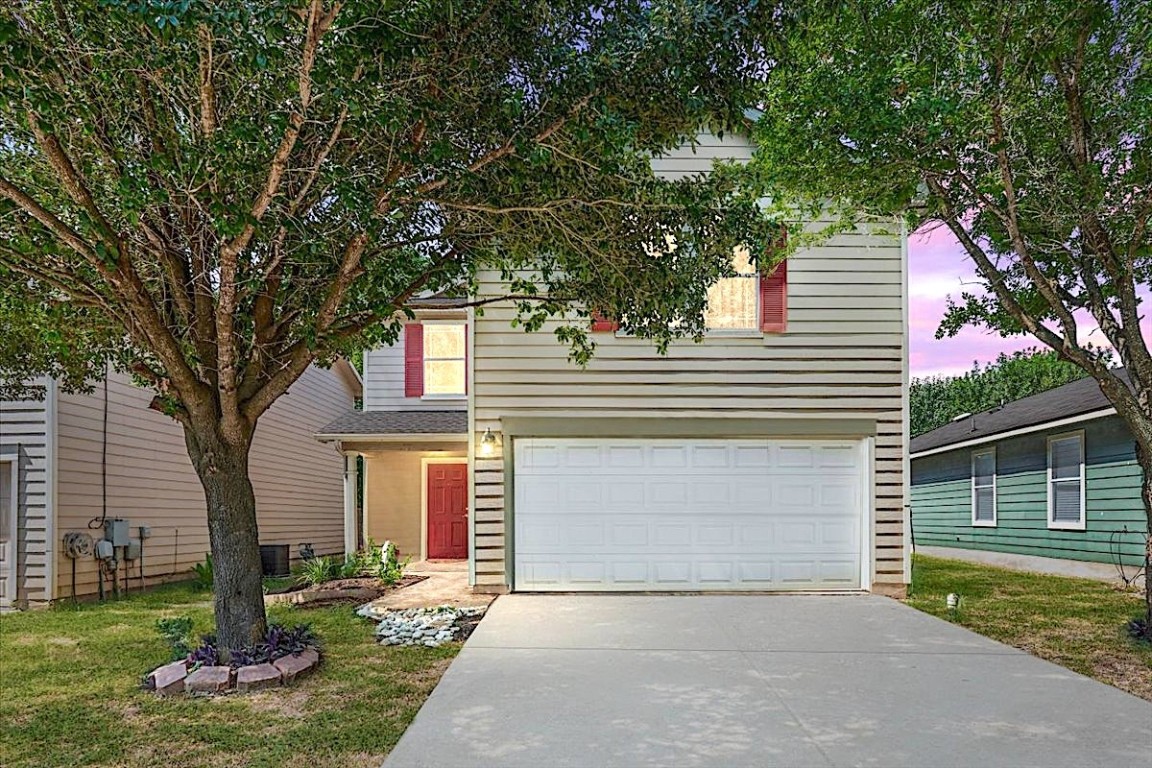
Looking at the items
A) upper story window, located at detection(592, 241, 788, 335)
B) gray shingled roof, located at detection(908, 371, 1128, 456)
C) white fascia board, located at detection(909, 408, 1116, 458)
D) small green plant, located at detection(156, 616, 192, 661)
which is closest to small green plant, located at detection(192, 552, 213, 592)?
small green plant, located at detection(156, 616, 192, 661)

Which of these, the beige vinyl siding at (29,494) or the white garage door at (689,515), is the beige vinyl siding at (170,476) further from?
the white garage door at (689,515)

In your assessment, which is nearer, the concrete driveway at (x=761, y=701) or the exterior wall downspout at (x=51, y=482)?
the concrete driveway at (x=761, y=701)

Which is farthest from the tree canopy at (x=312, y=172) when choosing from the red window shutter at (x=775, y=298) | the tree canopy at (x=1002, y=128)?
the red window shutter at (x=775, y=298)

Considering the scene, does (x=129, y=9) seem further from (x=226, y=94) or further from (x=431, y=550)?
(x=431, y=550)

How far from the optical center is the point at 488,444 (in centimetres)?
952

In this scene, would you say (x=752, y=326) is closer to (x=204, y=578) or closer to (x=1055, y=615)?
(x=1055, y=615)

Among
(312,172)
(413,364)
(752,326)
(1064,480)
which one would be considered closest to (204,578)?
(413,364)

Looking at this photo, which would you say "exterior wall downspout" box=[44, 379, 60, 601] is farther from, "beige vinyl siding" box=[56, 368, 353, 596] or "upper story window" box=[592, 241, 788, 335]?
"upper story window" box=[592, 241, 788, 335]

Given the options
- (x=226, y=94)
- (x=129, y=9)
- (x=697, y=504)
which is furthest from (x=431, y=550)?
(x=129, y=9)

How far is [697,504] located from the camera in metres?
9.64

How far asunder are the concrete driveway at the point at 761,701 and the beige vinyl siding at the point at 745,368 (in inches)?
108

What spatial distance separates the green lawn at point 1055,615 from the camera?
6270mm

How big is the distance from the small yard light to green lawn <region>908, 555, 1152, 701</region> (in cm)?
512

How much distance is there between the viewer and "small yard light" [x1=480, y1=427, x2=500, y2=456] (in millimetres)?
9516
